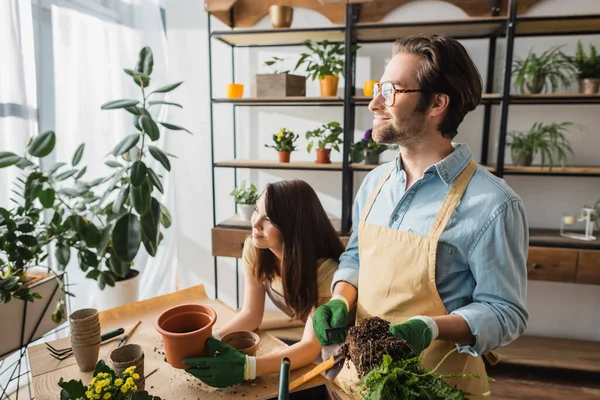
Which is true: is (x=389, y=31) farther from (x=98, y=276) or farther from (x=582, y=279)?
(x=98, y=276)

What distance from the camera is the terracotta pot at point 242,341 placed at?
1.03 metres

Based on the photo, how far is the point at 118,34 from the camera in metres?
2.61

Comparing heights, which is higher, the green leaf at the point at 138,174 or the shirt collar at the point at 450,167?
the shirt collar at the point at 450,167

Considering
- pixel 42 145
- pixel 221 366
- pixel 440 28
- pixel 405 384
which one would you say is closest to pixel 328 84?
pixel 440 28

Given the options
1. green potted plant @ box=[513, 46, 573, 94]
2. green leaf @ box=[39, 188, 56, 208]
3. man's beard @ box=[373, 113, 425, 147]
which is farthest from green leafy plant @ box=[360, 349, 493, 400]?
green potted plant @ box=[513, 46, 573, 94]

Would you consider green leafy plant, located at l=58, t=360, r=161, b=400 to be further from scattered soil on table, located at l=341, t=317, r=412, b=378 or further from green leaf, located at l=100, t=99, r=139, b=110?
green leaf, located at l=100, t=99, r=139, b=110

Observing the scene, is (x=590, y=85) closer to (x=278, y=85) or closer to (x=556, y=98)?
(x=556, y=98)

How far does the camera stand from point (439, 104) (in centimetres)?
109

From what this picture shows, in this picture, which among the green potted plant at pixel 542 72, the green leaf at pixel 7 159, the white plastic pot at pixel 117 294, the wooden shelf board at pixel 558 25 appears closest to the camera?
the green leaf at pixel 7 159

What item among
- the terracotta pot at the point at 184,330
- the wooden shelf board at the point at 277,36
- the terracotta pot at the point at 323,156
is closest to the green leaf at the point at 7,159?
the terracotta pot at the point at 184,330

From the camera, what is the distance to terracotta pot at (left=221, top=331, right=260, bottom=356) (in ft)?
3.39

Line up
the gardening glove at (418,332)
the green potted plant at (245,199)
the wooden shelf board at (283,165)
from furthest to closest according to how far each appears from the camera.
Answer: the green potted plant at (245,199) → the wooden shelf board at (283,165) → the gardening glove at (418,332)

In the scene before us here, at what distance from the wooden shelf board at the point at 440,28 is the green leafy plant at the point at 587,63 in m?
0.42

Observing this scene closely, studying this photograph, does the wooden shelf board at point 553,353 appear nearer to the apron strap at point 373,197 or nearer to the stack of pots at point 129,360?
the apron strap at point 373,197
